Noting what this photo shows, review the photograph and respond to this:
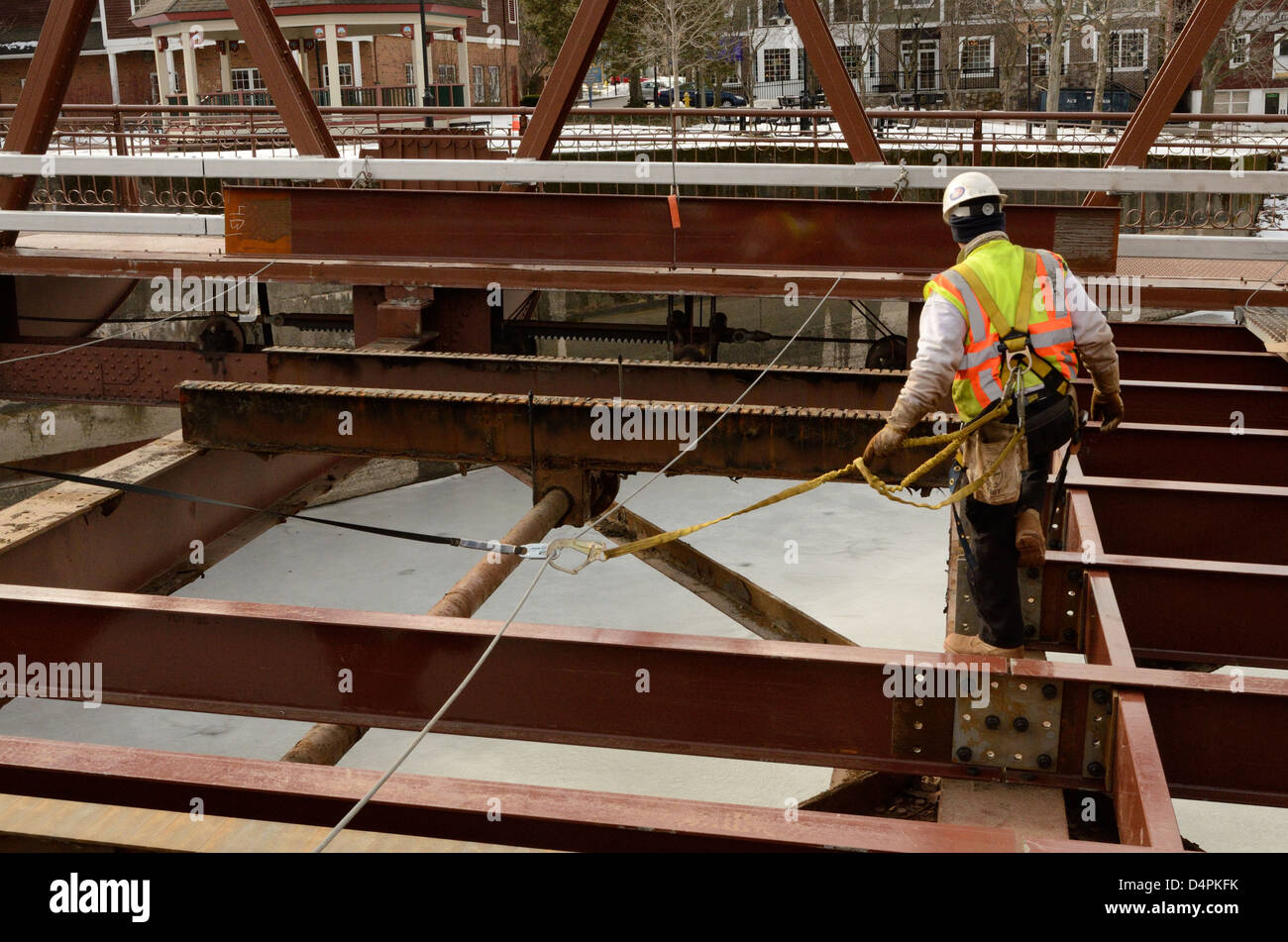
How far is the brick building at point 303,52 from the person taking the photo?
3803cm

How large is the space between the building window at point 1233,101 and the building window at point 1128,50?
307 cm

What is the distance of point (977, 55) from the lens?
50.2m

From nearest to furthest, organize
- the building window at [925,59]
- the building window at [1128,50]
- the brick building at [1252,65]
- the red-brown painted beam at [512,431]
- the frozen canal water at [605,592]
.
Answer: the red-brown painted beam at [512,431], the frozen canal water at [605,592], the brick building at [1252,65], the building window at [1128,50], the building window at [925,59]

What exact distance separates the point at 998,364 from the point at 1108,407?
38.7 inches

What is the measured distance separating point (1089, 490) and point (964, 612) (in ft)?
4.18

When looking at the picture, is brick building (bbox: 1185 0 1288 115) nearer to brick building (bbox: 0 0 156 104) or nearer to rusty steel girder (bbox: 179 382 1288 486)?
rusty steel girder (bbox: 179 382 1288 486)

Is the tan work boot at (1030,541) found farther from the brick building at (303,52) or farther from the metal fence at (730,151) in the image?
the brick building at (303,52)

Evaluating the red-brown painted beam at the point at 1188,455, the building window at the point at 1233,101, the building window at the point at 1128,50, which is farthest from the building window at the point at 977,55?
the red-brown painted beam at the point at 1188,455

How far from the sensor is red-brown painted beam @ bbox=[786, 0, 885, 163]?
8.92 metres

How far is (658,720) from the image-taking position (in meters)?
4.40

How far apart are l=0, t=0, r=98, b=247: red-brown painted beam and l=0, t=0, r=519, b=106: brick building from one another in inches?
1060

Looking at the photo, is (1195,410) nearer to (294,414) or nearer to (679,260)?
(679,260)

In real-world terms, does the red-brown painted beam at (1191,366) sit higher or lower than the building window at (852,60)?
lower
